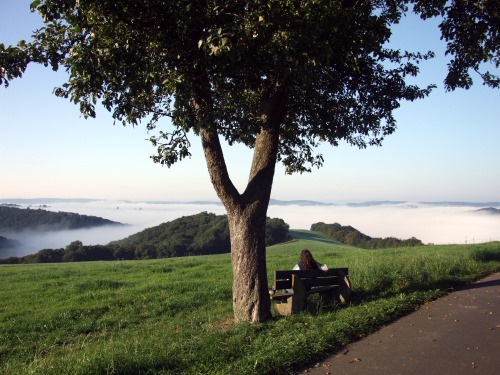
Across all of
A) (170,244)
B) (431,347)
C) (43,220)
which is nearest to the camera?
(431,347)

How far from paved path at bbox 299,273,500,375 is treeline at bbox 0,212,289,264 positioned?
117ft

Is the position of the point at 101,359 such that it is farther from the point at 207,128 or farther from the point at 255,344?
the point at 207,128

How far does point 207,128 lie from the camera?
7.21 meters

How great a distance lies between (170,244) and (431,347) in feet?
135

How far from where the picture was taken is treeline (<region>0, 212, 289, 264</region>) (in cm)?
4044

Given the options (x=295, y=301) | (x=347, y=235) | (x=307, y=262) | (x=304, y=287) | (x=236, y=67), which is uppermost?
(x=236, y=67)

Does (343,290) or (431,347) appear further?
(343,290)

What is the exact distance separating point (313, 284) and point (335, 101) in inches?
161

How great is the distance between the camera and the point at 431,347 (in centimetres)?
616

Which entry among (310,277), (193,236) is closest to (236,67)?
(310,277)

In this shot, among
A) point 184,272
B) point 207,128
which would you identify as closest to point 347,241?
point 184,272

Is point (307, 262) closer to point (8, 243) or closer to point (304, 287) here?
point (304, 287)

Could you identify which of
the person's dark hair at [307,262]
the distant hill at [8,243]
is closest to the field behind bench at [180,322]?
the person's dark hair at [307,262]

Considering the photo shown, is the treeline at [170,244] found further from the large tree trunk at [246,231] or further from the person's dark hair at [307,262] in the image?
the large tree trunk at [246,231]
